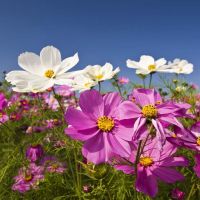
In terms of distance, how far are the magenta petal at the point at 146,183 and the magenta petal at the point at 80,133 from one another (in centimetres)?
11

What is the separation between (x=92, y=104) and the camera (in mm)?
691

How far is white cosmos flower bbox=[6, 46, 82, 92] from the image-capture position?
80 cm

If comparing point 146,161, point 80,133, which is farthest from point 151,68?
point 80,133

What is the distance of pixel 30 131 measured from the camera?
6.28ft

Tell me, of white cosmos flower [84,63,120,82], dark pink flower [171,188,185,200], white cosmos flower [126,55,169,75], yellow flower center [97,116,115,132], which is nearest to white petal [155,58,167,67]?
white cosmos flower [126,55,169,75]

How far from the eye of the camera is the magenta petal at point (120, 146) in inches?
24.8

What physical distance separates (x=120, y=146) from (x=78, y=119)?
0.26ft

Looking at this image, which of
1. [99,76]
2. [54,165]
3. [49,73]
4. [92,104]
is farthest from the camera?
[54,165]

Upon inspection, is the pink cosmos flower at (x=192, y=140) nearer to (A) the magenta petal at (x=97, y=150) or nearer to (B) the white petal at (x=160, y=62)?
(A) the magenta petal at (x=97, y=150)

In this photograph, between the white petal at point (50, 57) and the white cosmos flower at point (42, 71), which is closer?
the white cosmos flower at point (42, 71)

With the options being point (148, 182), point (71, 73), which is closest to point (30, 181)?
point (71, 73)

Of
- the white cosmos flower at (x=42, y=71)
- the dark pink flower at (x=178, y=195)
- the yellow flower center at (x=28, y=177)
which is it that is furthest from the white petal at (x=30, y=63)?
the yellow flower center at (x=28, y=177)

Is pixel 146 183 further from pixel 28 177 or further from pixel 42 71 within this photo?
pixel 28 177

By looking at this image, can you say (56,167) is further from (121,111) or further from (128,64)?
(121,111)
